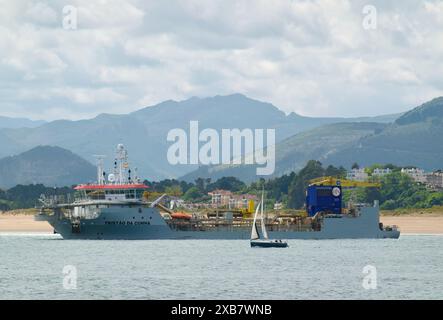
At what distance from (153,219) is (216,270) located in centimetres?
4816

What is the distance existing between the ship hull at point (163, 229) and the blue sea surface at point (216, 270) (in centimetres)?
476

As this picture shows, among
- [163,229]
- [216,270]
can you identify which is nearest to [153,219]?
[163,229]

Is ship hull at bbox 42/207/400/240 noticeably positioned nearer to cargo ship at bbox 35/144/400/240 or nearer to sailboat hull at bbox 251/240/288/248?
cargo ship at bbox 35/144/400/240

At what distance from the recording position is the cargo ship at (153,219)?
142 metres

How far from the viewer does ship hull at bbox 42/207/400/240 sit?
467 ft

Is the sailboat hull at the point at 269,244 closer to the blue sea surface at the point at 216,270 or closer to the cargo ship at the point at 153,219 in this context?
the blue sea surface at the point at 216,270

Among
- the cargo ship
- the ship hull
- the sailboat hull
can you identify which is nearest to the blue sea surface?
the sailboat hull

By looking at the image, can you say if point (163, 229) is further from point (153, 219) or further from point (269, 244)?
point (269, 244)

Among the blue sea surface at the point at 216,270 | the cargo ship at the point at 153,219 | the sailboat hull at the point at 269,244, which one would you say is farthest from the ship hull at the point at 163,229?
the sailboat hull at the point at 269,244

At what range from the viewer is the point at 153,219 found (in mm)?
143250
